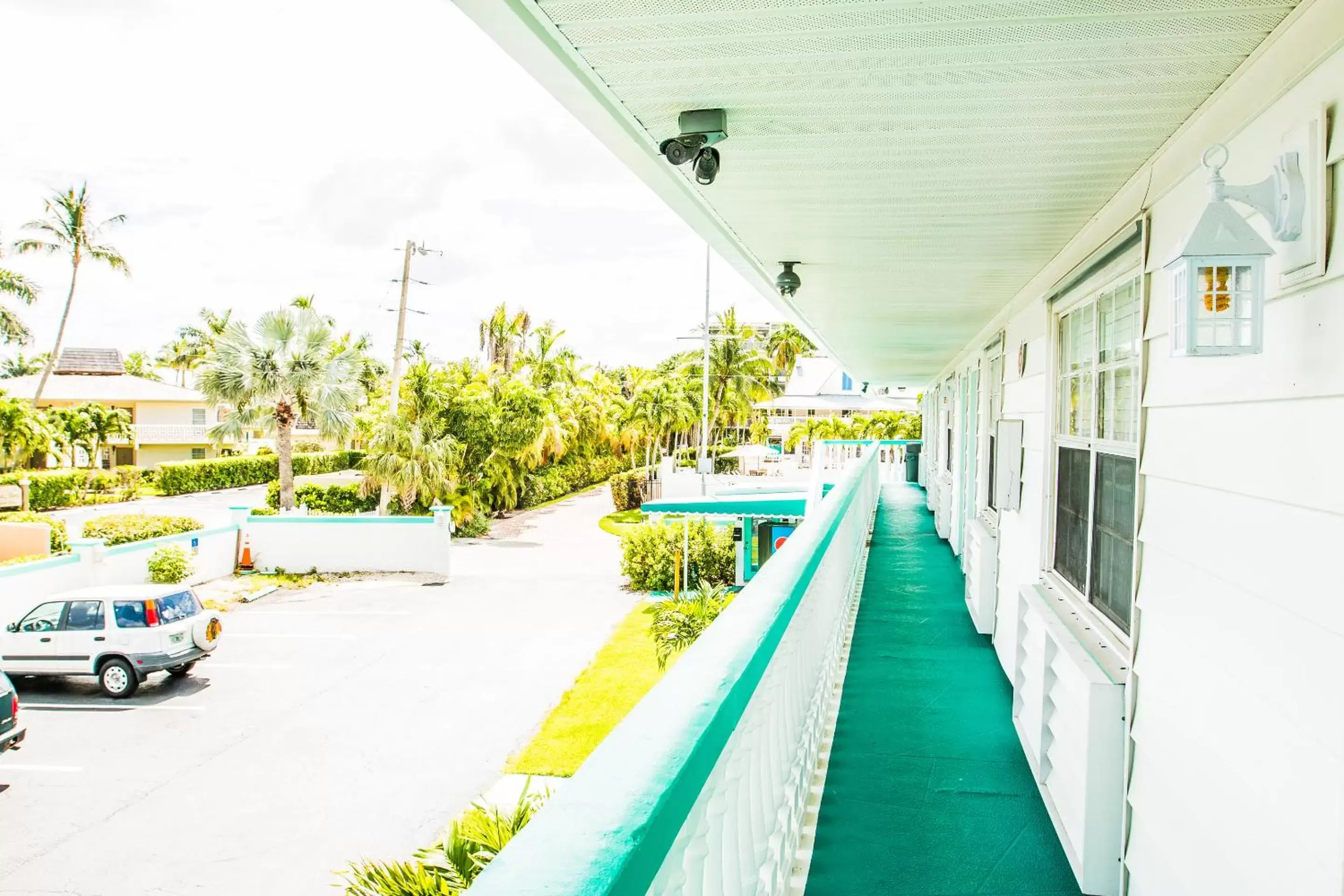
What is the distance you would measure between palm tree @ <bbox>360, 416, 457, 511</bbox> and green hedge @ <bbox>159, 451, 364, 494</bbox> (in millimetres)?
9109

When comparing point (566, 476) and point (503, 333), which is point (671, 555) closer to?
point (566, 476)

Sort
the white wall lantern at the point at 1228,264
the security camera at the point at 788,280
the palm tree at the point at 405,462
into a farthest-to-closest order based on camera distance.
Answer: the palm tree at the point at 405,462
the security camera at the point at 788,280
the white wall lantern at the point at 1228,264

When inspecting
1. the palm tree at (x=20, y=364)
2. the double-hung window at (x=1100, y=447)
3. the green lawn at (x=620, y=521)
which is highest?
the palm tree at (x=20, y=364)

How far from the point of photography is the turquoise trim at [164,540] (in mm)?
17562

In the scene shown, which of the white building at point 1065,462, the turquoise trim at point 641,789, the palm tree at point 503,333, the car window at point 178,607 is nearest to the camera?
the turquoise trim at point 641,789

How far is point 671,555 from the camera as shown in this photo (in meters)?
20.6

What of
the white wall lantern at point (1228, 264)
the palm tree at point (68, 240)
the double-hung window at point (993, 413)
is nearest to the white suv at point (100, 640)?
the double-hung window at point (993, 413)

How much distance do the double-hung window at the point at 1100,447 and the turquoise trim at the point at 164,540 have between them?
62.3 feet

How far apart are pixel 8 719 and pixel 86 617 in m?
3.43

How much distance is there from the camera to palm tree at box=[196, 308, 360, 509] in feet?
81.5

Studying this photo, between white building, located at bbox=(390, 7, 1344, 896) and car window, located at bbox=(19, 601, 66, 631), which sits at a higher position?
white building, located at bbox=(390, 7, 1344, 896)

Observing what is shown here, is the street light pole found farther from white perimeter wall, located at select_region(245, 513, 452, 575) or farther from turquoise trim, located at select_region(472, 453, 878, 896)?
turquoise trim, located at select_region(472, 453, 878, 896)

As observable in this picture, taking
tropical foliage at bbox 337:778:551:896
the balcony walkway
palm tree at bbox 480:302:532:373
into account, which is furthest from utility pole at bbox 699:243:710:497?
palm tree at bbox 480:302:532:373

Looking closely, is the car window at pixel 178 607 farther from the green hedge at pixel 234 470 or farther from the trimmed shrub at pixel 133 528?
the green hedge at pixel 234 470
